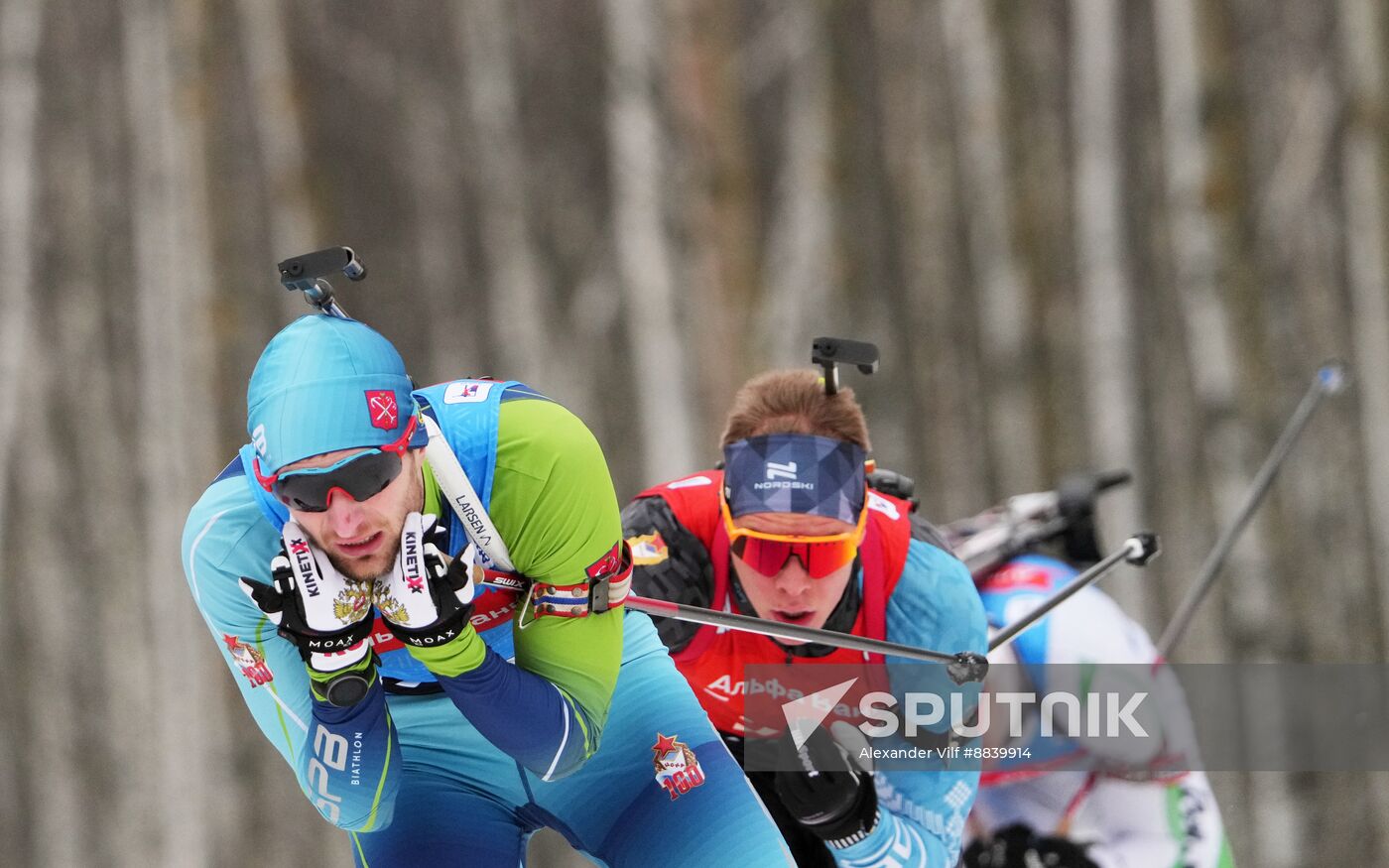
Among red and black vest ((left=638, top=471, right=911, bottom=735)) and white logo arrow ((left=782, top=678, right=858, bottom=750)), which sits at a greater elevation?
red and black vest ((left=638, top=471, right=911, bottom=735))

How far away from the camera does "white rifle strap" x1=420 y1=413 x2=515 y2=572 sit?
8.62 feet

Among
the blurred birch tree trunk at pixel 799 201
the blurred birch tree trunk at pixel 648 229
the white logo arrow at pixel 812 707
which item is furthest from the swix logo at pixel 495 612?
the blurred birch tree trunk at pixel 648 229

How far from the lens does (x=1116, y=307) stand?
10.8m

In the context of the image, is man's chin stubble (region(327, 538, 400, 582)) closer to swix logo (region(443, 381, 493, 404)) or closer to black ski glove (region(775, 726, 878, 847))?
swix logo (region(443, 381, 493, 404))

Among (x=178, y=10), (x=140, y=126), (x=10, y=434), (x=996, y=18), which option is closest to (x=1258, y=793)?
(x=996, y=18)

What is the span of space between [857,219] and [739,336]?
410cm

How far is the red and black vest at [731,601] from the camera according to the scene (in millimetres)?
3699

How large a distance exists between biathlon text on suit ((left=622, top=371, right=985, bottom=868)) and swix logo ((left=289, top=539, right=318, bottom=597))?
1261mm

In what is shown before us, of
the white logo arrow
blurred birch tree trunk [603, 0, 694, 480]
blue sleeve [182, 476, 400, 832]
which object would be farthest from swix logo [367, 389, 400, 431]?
blurred birch tree trunk [603, 0, 694, 480]

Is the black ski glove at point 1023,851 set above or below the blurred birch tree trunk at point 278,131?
below

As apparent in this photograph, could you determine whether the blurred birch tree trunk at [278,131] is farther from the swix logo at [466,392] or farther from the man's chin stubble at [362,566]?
the man's chin stubble at [362,566]

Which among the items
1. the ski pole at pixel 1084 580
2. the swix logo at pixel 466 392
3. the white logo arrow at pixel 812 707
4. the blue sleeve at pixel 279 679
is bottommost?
the white logo arrow at pixel 812 707

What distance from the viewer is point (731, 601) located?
3.76 metres

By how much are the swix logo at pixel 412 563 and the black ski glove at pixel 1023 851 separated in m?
2.99
